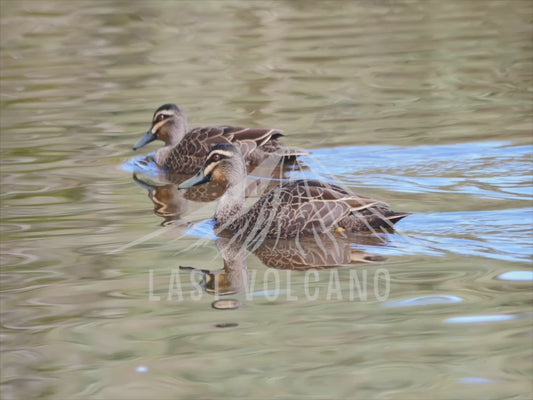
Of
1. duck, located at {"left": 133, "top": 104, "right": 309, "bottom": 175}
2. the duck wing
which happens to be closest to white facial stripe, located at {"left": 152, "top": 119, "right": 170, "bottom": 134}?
duck, located at {"left": 133, "top": 104, "right": 309, "bottom": 175}

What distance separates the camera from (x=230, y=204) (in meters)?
9.44

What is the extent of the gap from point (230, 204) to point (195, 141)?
2688 millimetres

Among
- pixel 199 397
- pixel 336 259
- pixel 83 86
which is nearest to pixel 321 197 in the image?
pixel 336 259

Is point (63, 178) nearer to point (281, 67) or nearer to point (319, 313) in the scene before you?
point (319, 313)

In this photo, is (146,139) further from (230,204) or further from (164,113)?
(230,204)

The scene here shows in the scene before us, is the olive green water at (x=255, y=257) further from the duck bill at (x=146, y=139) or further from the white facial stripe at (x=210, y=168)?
the white facial stripe at (x=210, y=168)

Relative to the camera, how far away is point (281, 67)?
682 inches

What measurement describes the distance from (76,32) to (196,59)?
14.7 feet

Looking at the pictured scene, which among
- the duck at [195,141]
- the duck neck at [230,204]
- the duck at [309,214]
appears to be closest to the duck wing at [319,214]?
the duck at [309,214]

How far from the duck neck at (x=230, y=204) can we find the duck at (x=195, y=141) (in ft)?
6.21

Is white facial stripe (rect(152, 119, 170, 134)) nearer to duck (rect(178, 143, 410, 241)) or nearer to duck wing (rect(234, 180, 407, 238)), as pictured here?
duck (rect(178, 143, 410, 241))

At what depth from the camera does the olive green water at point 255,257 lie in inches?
243

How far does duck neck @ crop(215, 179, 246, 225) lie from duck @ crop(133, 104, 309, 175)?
6.21 feet

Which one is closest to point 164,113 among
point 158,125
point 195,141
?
point 158,125
